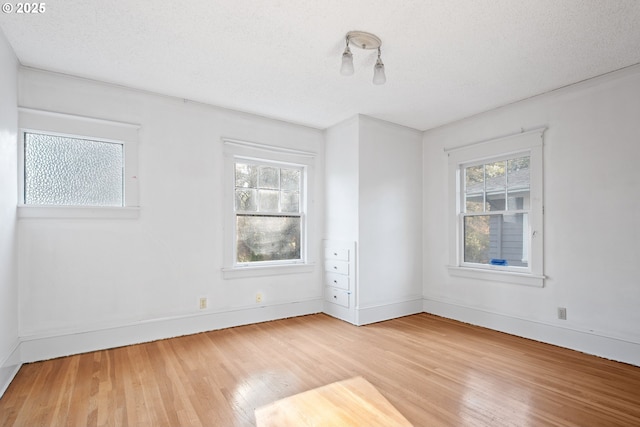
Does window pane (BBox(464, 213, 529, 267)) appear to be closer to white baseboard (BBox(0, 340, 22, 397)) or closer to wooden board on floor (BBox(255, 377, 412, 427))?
wooden board on floor (BBox(255, 377, 412, 427))

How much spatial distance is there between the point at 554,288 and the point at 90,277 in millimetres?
4510

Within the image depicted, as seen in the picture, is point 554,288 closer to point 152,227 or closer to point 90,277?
point 152,227

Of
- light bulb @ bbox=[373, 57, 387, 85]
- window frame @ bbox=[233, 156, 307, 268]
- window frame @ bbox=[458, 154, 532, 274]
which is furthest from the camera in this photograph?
window frame @ bbox=[233, 156, 307, 268]

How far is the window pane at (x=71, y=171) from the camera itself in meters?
2.90

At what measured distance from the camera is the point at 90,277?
307cm

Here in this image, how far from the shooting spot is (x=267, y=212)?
4.22 meters

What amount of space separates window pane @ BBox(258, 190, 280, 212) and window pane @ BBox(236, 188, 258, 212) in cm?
8

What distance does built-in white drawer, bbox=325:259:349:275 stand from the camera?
13.6 ft

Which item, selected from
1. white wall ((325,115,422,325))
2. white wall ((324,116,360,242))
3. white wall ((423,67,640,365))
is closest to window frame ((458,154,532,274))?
white wall ((423,67,640,365))

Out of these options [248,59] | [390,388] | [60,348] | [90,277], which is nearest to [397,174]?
[248,59]

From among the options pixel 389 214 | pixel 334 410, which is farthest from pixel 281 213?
pixel 334 410

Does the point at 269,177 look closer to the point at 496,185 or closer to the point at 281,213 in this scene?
the point at 281,213

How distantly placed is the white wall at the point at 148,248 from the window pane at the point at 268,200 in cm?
56

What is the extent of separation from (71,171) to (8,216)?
676 millimetres
